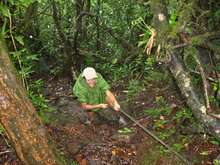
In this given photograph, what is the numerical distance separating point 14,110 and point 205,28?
3.45m

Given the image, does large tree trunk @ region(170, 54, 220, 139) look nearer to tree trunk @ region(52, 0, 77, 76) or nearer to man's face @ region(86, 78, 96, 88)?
man's face @ region(86, 78, 96, 88)

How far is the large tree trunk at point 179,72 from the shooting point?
5730 mm

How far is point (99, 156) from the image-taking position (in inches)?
254

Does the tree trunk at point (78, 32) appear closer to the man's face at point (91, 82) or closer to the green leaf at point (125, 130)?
the man's face at point (91, 82)

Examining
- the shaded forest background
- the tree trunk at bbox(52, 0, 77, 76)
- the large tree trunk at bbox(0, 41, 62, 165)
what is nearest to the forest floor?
the shaded forest background

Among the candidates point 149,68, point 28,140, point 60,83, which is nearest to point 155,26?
point 28,140

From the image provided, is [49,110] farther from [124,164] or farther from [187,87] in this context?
[187,87]

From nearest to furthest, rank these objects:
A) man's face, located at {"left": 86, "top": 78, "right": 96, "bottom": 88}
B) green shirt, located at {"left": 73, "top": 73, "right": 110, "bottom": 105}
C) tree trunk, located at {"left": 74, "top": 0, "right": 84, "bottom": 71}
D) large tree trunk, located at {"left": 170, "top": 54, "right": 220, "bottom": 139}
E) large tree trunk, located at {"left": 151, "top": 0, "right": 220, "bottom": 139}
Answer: large tree trunk, located at {"left": 170, "top": 54, "right": 220, "bottom": 139}
large tree trunk, located at {"left": 151, "top": 0, "right": 220, "bottom": 139}
man's face, located at {"left": 86, "top": 78, "right": 96, "bottom": 88}
green shirt, located at {"left": 73, "top": 73, "right": 110, "bottom": 105}
tree trunk, located at {"left": 74, "top": 0, "right": 84, "bottom": 71}

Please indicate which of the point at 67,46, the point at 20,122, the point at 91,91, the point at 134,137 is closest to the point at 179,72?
the point at 134,137

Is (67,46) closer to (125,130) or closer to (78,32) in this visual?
(78,32)

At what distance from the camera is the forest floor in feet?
20.9

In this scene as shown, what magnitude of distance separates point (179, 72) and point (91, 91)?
2.02m

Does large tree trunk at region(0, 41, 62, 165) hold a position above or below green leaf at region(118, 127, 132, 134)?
above

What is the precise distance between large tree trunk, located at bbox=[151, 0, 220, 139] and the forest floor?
0.73m
